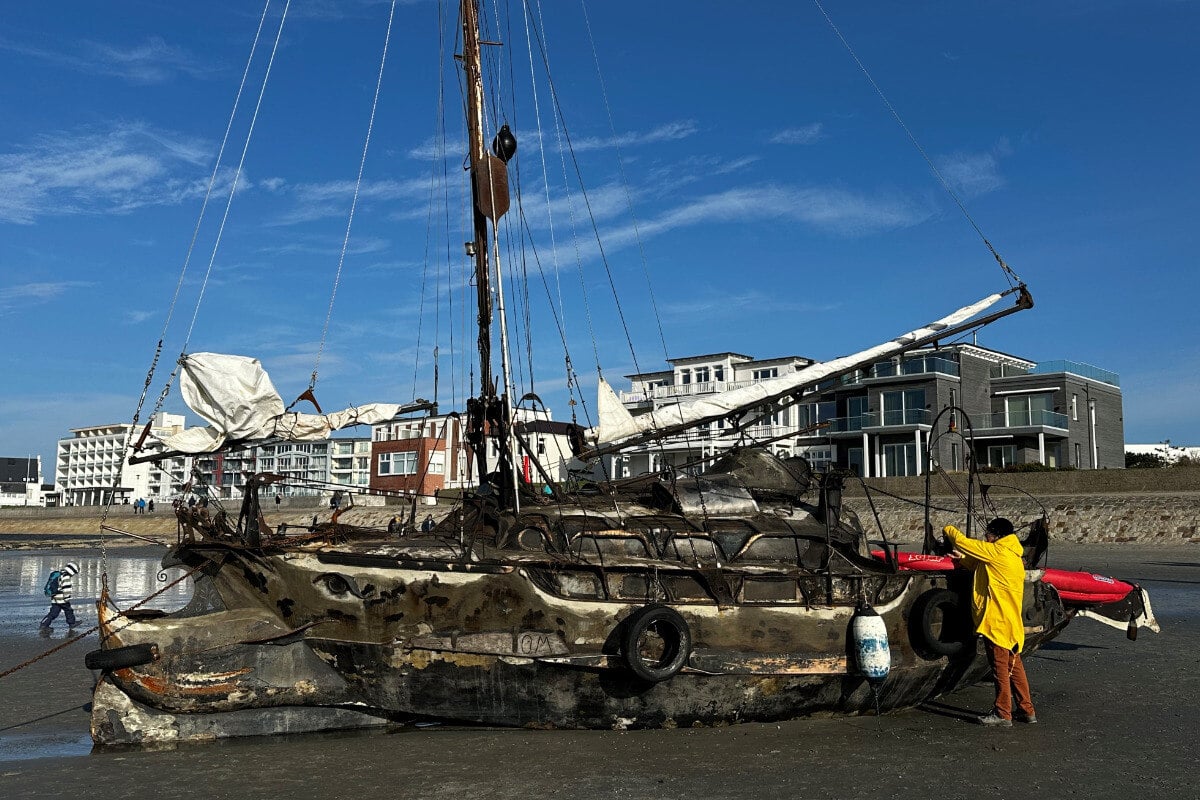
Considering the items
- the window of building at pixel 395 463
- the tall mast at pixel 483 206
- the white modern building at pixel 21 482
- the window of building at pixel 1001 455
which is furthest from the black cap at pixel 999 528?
the white modern building at pixel 21 482

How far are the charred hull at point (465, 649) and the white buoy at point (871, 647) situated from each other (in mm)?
162

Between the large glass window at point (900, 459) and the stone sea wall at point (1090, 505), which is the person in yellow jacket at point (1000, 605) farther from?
the large glass window at point (900, 459)

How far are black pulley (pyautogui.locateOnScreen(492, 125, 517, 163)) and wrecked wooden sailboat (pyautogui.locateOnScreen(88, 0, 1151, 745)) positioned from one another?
672 cm

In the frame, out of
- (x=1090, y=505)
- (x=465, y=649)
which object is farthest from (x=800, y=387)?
(x=1090, y=505)

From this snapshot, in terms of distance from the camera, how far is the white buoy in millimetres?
10250

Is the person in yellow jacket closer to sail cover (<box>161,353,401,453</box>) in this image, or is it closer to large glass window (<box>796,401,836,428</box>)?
sail cover (<box>161,353,401,453</box>)

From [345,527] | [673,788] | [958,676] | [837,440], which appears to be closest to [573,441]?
[345,527]

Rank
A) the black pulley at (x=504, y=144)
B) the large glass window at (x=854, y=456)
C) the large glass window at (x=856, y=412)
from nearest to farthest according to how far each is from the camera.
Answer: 1. the black pulley at (x=504, y=144)
2. the large glass window at (x=856, y=412)
3. the large glass window at (x=854, y=456)

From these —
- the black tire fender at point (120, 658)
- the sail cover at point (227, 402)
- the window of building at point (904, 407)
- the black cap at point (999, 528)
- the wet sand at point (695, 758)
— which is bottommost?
the wet sand at point (695, 758)

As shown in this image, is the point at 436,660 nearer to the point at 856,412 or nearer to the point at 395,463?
the point at 856,412

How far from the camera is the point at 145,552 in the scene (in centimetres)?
5084

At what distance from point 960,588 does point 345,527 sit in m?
7.51

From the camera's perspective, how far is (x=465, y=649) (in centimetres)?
1002

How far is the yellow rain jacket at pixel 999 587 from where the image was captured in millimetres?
9742
